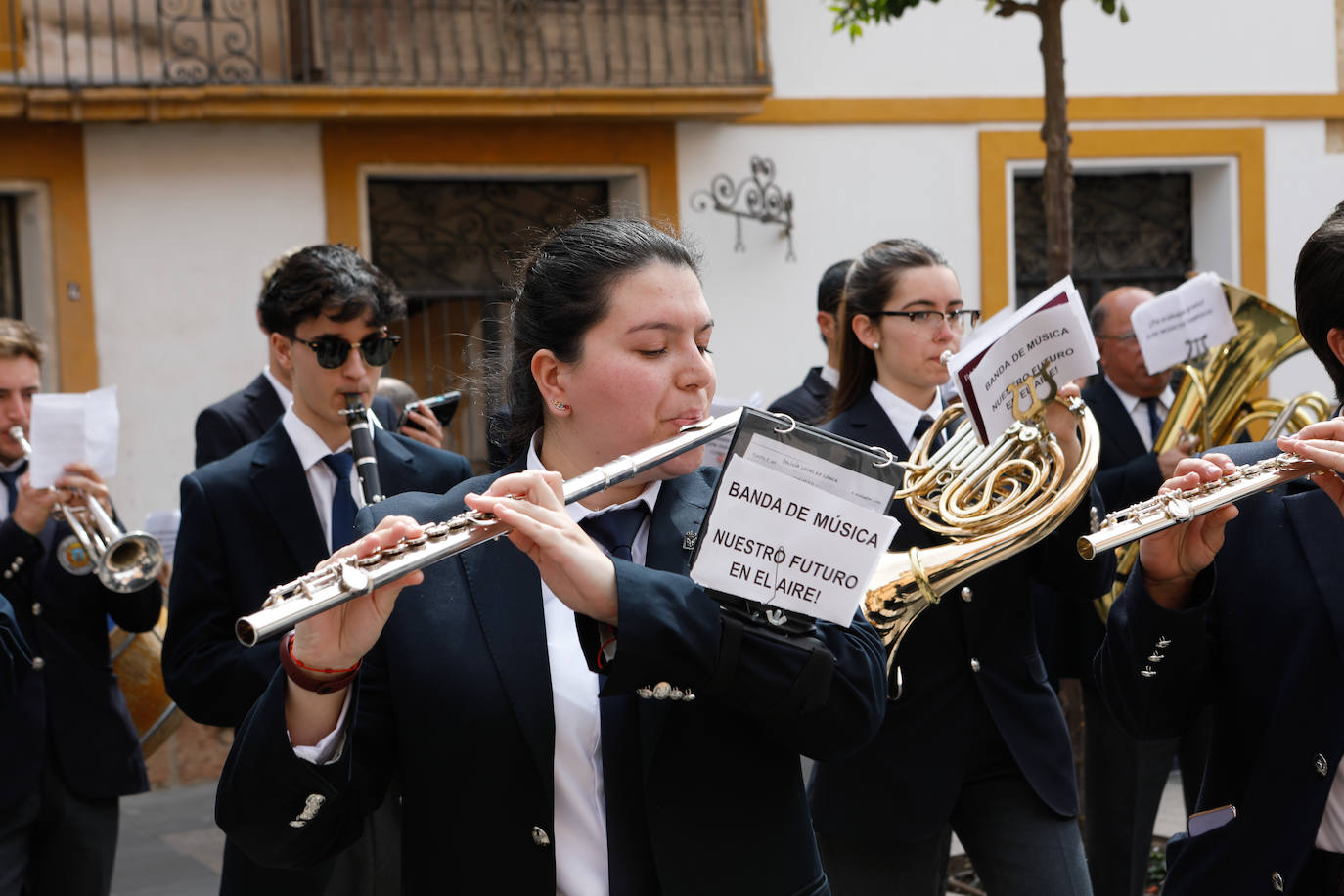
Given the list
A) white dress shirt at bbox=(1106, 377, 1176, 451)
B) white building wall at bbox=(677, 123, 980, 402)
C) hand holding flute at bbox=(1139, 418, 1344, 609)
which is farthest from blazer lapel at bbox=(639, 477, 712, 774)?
white building wall at bbox=(677, 123, 980, 402)

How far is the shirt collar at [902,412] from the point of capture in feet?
13.8

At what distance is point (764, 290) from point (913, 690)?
6.37 metres

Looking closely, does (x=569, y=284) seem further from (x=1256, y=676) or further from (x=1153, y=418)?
(x=1153, y=418)

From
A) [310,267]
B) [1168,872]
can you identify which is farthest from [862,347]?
[1168,872]

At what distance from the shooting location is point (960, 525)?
3746 mm

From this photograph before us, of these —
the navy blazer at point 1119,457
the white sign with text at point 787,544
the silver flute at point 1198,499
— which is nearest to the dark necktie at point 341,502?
the white sign with text at point 787,544

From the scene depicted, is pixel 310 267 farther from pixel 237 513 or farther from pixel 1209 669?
pixel 1209 669

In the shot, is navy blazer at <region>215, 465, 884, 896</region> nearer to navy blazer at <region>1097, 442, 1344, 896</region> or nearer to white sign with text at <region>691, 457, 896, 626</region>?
white sign with text at <region>691, 457, 896, 626</region>

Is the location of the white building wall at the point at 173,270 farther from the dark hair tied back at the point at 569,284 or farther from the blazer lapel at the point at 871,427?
the dark hair tied back at the point at 569,284

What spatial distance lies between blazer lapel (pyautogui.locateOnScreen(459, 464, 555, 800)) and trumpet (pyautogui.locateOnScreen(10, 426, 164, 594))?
2292 mm

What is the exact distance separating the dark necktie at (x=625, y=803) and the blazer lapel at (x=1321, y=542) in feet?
3.85

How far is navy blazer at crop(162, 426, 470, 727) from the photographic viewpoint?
3727 millimetres

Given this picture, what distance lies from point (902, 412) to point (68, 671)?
2.43 meters

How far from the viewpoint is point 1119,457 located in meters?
6.03
